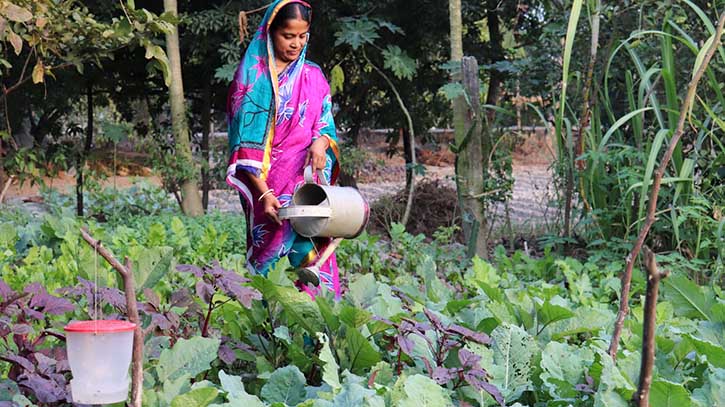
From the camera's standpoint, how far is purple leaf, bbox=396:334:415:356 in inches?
66.6

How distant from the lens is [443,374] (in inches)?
63.6

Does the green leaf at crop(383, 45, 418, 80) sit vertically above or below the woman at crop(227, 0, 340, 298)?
above

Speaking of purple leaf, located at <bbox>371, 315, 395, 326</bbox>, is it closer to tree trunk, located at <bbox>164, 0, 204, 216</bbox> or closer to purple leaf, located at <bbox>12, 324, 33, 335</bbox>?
purple leaf, located at <bbox>12, 324, 33, 335</bbox>

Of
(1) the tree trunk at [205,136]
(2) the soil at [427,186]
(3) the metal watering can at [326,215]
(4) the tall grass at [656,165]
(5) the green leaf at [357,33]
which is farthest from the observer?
(1) the tree trunk at [205,136]

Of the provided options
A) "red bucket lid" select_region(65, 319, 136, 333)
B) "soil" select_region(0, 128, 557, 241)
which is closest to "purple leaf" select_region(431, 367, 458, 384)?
"red bucket lid" select_region(65, 319, 136, 333)

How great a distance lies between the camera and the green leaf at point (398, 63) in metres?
8.53

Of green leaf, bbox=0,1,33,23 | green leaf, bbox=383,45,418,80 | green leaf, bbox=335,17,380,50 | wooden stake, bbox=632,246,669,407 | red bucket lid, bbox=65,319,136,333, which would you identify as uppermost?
green leaf, bbox=335,17,380,50

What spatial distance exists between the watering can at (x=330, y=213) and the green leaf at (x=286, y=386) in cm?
161

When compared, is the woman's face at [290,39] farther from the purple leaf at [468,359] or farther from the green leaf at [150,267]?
the purple leaf at [468,359]

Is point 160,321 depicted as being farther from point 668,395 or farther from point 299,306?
point 668,395

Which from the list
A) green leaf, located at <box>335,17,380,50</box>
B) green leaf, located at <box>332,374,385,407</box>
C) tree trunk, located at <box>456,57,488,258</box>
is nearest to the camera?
green leaf, located at <box>332,374,385,407</box>

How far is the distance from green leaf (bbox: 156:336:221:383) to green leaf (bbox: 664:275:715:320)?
1194 millimetres

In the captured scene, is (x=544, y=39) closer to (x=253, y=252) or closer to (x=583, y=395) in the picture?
(x=253, y=252)

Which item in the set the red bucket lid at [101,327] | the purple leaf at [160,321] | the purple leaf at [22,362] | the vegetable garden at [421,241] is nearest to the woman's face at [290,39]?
the vegetable garden at [421,241]
